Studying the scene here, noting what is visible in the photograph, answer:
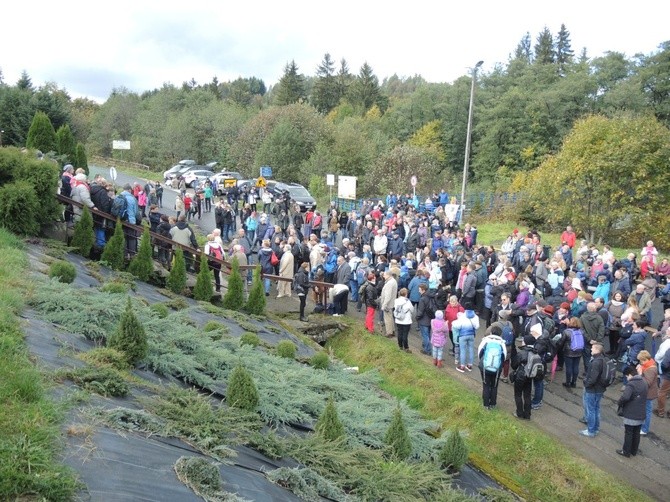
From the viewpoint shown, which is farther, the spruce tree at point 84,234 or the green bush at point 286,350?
the spruce tree at point 84,234

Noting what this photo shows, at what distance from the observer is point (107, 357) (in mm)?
7344

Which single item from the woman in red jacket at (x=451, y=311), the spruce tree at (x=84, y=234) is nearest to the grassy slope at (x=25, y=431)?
the spruce tree at (x=84, y=234)

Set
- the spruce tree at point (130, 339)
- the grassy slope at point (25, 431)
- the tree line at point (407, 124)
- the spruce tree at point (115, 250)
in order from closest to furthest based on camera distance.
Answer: the grassy slope at point (25, 431) < the spruce tree at point (130, 339) < the spruce tree at point (115, 250) < the tree line at point (407, 124)

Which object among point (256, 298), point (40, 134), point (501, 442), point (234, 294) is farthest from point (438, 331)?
point (40, 134)

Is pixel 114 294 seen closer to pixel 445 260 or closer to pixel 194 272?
pixel 194 272

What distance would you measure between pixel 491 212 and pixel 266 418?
30002 millimetres

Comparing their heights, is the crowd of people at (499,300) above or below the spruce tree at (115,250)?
below

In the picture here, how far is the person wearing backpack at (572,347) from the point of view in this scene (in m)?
12.2

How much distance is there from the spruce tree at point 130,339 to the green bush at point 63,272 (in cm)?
355

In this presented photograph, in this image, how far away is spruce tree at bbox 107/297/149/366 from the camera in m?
7.60

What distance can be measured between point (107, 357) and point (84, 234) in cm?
779

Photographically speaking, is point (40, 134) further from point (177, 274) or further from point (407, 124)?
point (407, 124)

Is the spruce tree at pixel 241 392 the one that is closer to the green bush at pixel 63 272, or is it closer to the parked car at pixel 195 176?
the green bush at pixel 63 272

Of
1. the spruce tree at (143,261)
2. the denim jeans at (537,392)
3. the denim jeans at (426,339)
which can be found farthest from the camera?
the denim jeans at (426,339)
